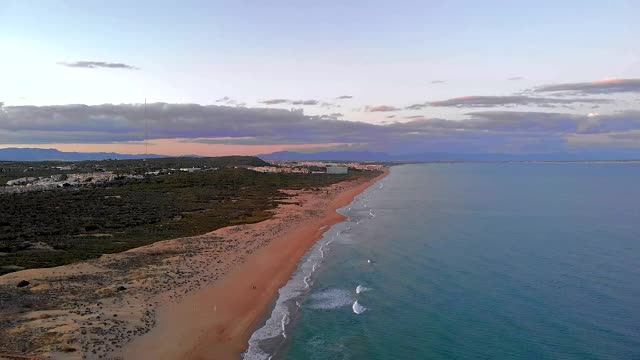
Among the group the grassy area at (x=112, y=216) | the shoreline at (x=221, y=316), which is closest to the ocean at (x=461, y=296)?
the shoreline at (x=221, y=316)

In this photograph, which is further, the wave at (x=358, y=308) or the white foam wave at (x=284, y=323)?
the wave at (x=358, y=308)

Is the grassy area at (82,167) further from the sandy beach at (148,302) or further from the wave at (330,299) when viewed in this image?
the wave at (330,299)

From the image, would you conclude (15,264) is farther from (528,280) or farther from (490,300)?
(528,280)

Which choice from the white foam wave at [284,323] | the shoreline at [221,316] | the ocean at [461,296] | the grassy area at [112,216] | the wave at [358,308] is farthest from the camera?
the grassy area at [112,216]

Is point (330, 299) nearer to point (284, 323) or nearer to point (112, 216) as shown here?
point (284, 323)

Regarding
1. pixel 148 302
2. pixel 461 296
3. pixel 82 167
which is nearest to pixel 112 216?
pixel 148 302

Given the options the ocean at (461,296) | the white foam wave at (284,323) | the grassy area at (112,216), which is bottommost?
the ocean at (461,296)
